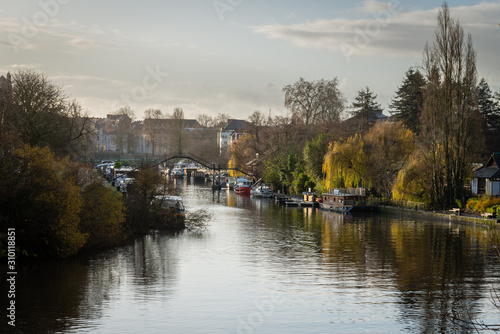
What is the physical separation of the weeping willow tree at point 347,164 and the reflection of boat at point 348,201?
70.2 inches

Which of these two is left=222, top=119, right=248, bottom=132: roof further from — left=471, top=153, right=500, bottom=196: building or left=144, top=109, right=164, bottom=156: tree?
left=471, top=153, right=500, bottom=196: building

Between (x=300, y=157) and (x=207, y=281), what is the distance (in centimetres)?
5302

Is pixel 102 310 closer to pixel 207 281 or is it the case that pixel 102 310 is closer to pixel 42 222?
pixel 207 281

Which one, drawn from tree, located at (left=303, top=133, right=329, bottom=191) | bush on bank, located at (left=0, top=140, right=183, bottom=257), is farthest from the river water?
tree, located at (left=303, top=133, right=329, bottom=191)

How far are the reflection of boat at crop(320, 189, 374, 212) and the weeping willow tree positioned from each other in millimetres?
1783

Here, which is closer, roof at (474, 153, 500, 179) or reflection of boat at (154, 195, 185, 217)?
reflection of boat at (154, 195, 185, 217)

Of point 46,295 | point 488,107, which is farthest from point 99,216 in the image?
point 488,107

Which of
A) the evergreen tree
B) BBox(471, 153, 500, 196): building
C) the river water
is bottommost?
the river water

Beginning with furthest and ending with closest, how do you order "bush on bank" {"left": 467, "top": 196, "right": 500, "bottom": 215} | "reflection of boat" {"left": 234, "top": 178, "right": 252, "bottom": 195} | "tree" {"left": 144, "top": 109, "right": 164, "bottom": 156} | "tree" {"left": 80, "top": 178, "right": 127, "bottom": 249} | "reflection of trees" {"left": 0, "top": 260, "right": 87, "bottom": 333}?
"tree" {"left": 144, "top": 109, "right": 164, "bottom": 156} < "reflection of boat" {"left": 234, "top": 178, "right": 252, "bottom": 195} < "bush on bank" {"left": 467, "top": 196, "right": 500, "bottom": 215} < "tree" {"left": 80, "top": 178, "right": 127, "bottom": 249} < "reflection of trees" {"left": 0, "top": 260, "right": 87, "bottom": 333}

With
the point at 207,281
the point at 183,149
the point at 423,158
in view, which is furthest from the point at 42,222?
the point at 183,149

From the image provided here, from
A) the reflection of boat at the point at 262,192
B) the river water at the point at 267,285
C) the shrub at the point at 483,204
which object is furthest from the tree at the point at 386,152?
the reflection of boat at the point at 262,192

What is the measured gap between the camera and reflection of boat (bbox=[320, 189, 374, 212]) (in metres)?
58.0

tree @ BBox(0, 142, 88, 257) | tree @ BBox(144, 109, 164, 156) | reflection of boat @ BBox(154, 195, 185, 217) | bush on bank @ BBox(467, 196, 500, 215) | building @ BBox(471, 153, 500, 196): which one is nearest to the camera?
tree @ BBox(0, 142, 88, 257)

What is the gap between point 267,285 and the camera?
25812 mm
